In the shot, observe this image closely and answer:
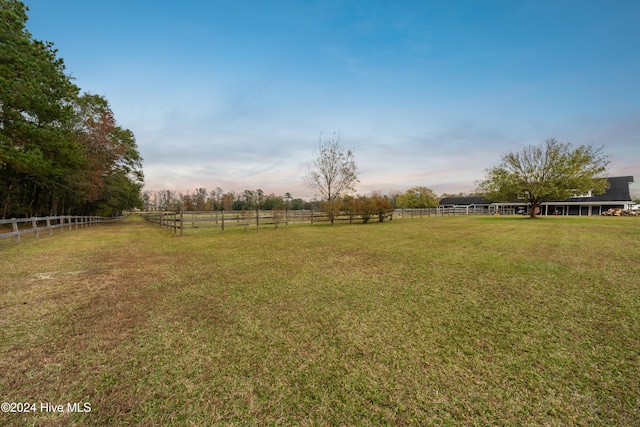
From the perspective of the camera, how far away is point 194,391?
6.34ft

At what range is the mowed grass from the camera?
175 centimetres

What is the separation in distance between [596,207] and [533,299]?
161 feet

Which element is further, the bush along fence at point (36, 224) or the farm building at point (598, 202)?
the farm building at point (598, 202)

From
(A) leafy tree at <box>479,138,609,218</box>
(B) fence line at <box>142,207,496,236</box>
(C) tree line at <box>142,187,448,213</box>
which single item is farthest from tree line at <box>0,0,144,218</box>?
(A) leafy tree at <box>479,138,609,218</box>

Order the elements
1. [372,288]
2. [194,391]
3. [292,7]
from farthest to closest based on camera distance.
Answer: [292,7] → [372,288] → [194,391]

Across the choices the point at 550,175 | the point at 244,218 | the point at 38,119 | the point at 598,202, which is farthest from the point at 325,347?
the point at 598,202

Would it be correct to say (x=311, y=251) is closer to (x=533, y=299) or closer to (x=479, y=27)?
(x=533, y=299)

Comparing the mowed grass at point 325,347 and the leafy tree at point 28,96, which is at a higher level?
the leafy tree at point 28,96

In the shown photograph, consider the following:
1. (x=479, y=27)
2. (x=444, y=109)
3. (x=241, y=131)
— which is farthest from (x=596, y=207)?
(x=241, y=131)

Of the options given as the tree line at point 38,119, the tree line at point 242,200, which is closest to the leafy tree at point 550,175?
the tree line at point 242,200

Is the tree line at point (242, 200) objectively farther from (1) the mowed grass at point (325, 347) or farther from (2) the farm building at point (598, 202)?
(1) the mowed grass at point (325, 347)

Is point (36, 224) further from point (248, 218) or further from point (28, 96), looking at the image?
point (248, 218)

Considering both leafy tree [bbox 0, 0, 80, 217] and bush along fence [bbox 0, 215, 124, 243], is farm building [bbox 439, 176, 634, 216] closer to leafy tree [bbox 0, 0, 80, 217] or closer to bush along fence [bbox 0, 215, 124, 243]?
leafy tree [bbox 0, 0, 80, 217]

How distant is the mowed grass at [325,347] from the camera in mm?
1753
